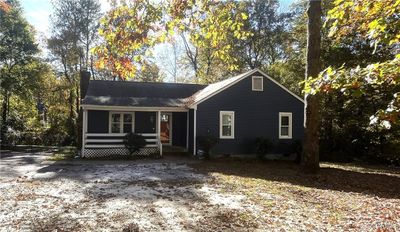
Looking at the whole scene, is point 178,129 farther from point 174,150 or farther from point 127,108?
point 127,108

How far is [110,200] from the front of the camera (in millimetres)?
7848

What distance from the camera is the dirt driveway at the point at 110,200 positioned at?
610cm

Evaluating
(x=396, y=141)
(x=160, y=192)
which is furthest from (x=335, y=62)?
(x=160, y=192)

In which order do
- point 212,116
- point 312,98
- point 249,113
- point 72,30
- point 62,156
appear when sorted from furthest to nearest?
point 72,30 → point 249,113 → point 62,156 → point 212,116 → point 312,98

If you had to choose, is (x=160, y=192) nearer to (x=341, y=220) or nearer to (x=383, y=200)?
(x=341, y=220)

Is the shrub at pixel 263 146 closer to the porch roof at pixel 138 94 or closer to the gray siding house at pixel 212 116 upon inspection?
the gray siding house at pixel 212 116

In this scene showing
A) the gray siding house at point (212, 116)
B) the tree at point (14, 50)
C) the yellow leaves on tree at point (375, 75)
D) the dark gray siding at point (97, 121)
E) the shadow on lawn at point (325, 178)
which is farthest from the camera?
the tree at point (14, 50)

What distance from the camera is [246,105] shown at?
1828cm

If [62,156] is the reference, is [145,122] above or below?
above

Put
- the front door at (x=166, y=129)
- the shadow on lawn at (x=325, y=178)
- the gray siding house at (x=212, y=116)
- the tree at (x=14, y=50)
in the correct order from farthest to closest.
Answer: the tree at (x=14, y=50)
the front door at (x=166, y=129)
the gray siding house at (x=212, y=116)
the shadow on lawn at (x=325, y=178)

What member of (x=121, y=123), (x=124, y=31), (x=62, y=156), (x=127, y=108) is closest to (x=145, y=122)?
(x=121, y=123)

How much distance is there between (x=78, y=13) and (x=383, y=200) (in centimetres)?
2903

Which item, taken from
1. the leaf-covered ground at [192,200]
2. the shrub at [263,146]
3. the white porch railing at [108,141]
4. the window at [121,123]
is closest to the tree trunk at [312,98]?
the leaf-covered ground at [192,200]

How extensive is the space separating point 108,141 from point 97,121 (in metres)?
1.65
